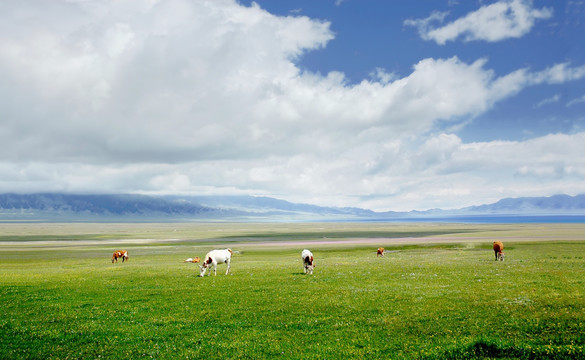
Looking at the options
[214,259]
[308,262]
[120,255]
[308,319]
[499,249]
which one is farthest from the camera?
[120,255]

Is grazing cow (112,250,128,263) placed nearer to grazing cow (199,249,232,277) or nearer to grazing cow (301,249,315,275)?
grazing cow (199,249,232,277)

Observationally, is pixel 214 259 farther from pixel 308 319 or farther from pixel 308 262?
pixel 308 319

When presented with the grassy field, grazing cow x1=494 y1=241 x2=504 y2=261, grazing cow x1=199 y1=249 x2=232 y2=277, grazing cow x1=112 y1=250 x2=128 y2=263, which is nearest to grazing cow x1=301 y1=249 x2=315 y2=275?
the grassy field

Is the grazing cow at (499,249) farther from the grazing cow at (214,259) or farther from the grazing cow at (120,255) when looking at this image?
the grazing cow at (120,255)

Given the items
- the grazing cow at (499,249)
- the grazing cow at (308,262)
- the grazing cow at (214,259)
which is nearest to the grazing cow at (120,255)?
the grazing cow at (214,259)

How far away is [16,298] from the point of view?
77.0 feet

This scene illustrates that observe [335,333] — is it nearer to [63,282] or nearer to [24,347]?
[24,347]

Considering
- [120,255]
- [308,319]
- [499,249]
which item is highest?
[499,249]

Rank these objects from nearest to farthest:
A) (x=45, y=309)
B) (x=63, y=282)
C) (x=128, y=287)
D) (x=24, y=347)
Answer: (x=24, y=347)
(x=45, y=309)
(x=128, y=287)
(x=63, y=282)

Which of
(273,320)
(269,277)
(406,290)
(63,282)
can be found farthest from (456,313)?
(63,282)

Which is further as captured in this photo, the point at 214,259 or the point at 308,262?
the point at 214,259

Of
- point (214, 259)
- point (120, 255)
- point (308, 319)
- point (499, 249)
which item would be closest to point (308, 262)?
point (214, 259)

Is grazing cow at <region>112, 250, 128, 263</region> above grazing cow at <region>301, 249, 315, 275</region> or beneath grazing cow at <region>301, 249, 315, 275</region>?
beneath

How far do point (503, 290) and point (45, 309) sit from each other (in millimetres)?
27445
